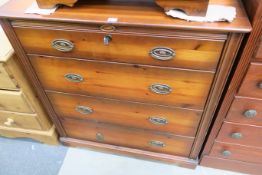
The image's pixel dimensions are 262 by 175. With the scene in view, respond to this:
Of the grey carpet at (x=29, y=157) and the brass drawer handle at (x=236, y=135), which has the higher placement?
the brass drawer handle at (x=236, y=135)

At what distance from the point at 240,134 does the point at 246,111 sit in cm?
17

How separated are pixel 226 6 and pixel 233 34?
12cm

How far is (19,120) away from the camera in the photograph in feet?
4.19

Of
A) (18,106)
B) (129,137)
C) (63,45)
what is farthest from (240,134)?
(18,106)

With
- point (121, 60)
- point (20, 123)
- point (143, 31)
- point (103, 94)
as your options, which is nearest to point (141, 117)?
point (103, 94)

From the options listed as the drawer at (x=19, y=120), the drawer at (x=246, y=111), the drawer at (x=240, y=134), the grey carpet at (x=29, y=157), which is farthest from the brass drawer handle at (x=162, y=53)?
the grey carpet at (x=29, y=157)

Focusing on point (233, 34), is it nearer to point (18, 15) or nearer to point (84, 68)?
point (84, 68)

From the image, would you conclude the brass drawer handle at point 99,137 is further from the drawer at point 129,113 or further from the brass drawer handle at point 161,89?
the brass drawer handle at point 161,89

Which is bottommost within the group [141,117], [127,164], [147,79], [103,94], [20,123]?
[127,164]

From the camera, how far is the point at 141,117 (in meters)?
1.03

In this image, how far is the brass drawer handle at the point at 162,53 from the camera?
72 centimetres

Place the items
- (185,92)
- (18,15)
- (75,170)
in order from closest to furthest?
(18,15) → (185,92) → (75,170)

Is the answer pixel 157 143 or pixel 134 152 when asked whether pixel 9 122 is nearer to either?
pixel 134 152

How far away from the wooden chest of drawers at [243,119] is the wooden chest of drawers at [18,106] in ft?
3.09
